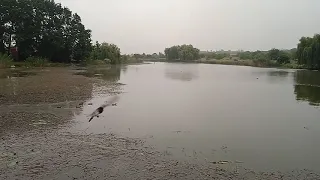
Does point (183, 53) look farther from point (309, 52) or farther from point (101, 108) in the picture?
point (101, 108)

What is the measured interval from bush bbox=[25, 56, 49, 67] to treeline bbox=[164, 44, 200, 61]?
7694 cm

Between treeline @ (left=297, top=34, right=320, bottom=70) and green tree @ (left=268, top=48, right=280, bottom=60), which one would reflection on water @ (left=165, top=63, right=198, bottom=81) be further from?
green tree @ (left=268, top=48, right=280, bottom=60)

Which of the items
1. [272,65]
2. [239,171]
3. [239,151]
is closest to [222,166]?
[239,171]

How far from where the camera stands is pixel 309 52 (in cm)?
4922

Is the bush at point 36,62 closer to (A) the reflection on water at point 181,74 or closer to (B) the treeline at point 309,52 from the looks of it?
(A) the reflection on water at point 181,74

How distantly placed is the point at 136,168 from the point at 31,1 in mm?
45559

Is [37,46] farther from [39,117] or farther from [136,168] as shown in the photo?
[136,168]

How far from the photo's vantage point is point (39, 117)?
29.7 ft

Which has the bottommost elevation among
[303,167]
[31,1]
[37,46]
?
[303,167]

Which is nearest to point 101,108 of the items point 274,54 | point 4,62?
point 4,62

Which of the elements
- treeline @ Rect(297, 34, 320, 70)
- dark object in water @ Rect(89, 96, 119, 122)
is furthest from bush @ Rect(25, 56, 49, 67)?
treeline @ Rect(297, 34, 320, 70)

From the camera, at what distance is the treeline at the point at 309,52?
159ft

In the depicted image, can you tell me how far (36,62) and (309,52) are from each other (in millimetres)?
44163

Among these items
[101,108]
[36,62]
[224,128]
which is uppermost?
[36,62]
